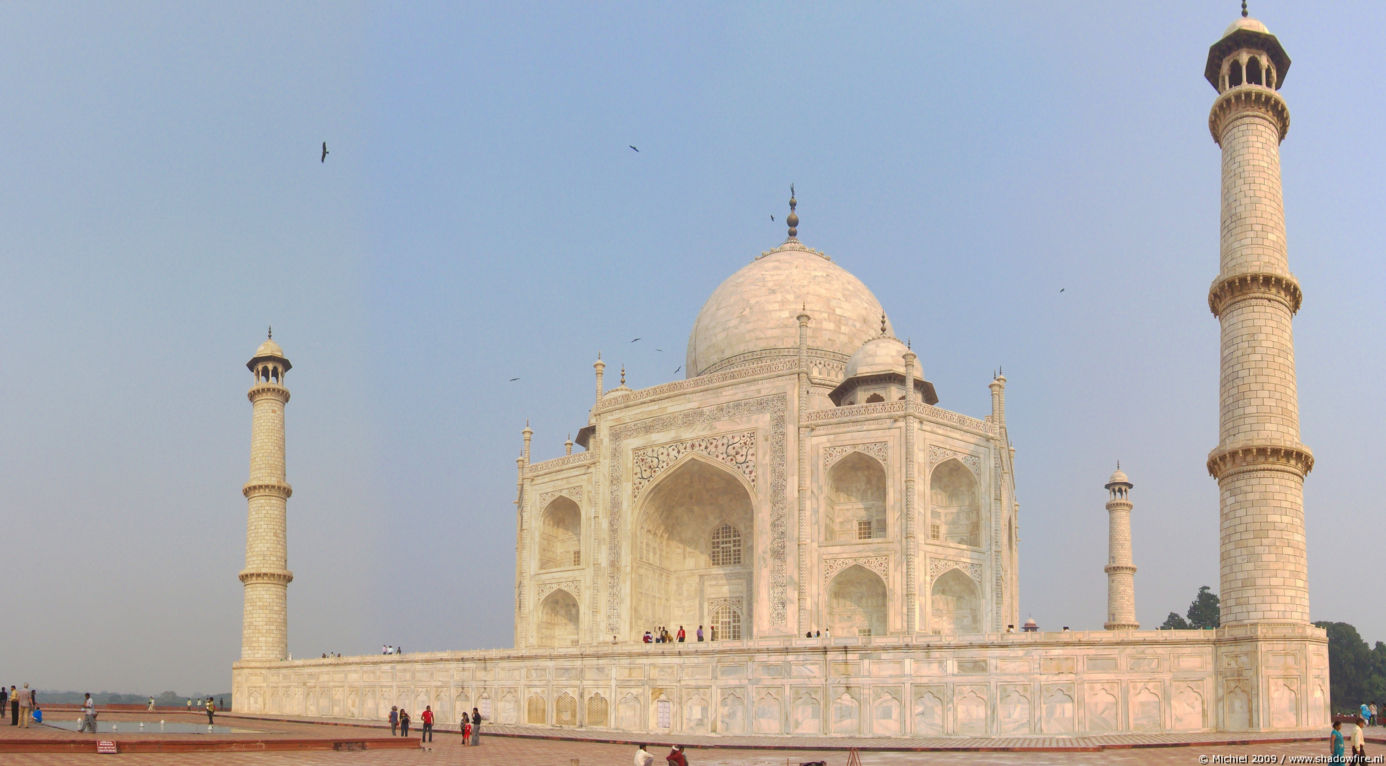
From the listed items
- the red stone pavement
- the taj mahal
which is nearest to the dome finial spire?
the taj mahal

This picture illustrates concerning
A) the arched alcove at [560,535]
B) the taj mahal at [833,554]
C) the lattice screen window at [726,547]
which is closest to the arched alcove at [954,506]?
the taj mahal at [833,554]

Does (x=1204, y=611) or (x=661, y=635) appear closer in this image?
(x=661, y=635)

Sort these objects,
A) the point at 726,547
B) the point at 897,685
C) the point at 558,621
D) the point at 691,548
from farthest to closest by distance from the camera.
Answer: the point at 558,621 → the point at 691,548 → the point at 726,547 → the point at 897,685

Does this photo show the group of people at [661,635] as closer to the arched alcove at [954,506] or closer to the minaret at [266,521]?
the arched alcove at [954,506]

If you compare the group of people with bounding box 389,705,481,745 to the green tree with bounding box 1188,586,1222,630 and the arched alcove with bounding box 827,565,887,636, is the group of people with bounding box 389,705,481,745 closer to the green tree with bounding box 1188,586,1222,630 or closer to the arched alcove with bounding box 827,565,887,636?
the arched alcove with bounding box 827,565,887,636

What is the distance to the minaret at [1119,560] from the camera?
1422 inches

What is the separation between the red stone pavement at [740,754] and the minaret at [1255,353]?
2341 mm

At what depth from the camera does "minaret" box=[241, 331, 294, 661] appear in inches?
1298

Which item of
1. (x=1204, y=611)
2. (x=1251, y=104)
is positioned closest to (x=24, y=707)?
(x=1251, y=104)

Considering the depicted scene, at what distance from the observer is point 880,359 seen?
101 ft

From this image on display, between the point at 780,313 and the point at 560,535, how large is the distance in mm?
8191

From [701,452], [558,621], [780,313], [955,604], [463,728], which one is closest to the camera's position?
[463,728]

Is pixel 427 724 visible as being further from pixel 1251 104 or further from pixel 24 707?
pixel 1251 104

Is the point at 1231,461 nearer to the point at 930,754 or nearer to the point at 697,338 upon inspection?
the point at 930,754
